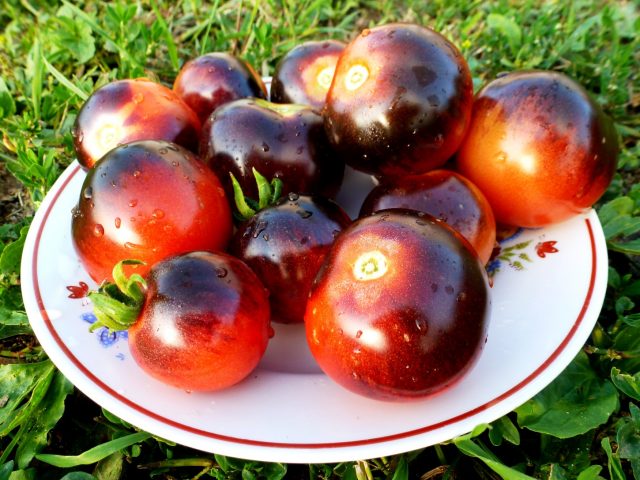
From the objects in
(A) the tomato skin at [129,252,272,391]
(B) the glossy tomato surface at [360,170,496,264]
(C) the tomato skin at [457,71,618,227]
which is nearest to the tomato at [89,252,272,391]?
(A) the tomato skin at [129,252,272,391]

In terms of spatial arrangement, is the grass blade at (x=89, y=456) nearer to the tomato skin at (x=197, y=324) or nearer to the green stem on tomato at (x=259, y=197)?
the tomato skin at (x=197, y=324)

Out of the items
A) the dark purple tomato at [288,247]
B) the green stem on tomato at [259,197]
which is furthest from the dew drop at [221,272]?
the green stem on tomato at [259,197]

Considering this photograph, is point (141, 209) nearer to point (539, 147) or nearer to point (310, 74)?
point (310, 74)

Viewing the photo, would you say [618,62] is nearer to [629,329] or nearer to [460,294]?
[629,329]

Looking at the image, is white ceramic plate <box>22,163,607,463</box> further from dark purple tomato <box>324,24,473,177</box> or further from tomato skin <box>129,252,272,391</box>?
dark purple tomato <box>324,24,473,177</box>

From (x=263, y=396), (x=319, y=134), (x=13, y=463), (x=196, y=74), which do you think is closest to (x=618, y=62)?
(x=319, y=134)
